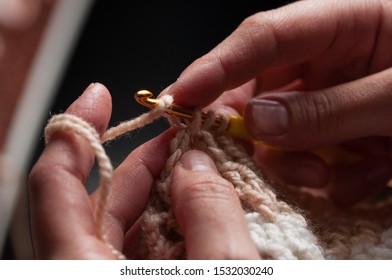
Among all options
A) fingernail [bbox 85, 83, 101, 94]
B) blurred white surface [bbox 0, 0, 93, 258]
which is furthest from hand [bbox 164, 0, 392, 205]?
blurred white surface [bbox 0, 0, 93, 258]

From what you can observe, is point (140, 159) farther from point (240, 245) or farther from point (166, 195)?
point (240, 245)

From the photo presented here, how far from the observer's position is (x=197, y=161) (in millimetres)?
737

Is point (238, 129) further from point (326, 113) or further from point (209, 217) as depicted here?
point (209, 217)

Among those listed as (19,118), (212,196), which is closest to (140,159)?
(212,196)

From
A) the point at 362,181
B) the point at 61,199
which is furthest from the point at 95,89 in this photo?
the point at 362,181

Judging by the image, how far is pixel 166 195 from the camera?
76 centimetres

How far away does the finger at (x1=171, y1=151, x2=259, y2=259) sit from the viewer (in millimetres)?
613

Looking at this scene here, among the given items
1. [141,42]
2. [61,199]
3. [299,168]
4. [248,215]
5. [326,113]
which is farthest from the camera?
[141,42]

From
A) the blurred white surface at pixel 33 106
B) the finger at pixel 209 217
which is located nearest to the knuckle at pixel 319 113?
the finger at pixel 209 217

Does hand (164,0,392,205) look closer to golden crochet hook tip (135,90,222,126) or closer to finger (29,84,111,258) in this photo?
golden crochet hook tip (135,90,222,126)

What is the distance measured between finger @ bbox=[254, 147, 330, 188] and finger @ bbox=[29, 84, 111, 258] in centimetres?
46

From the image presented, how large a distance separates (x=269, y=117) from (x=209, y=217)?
0.29 metres

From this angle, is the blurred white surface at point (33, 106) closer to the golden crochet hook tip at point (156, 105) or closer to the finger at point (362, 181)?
the golden crochet hook tip at point (156, 105)
